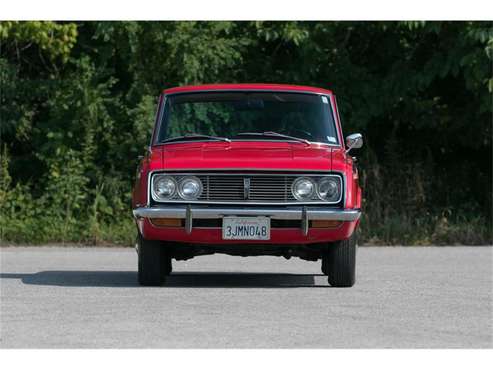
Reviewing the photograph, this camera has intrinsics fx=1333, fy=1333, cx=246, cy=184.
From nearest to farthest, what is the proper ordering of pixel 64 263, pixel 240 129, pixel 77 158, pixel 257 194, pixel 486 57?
pixel 257 194, pixel 240 129, pixel 64 263, pixel 486 57, pixel 77 158

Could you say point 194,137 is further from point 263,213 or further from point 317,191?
point 317,191

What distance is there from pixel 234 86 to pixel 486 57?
7.91m

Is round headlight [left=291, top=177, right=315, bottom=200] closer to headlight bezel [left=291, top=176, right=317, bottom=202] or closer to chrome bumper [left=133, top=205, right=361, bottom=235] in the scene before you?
headlight bezel [left=291, top=176, right=317, bottom=202]

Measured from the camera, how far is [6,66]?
2245 centimetres

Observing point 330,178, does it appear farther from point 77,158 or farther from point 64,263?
point 77,158

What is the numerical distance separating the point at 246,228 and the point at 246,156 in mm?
708

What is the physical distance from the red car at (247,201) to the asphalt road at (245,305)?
1.18 ft

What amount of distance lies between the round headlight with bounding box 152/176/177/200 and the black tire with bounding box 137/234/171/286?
463 millimetres

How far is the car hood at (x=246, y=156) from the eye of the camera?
1208 cm

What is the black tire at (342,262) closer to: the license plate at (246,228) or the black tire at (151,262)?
the license plate at (246,228)

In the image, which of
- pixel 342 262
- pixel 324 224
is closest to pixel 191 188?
pixel 324 224

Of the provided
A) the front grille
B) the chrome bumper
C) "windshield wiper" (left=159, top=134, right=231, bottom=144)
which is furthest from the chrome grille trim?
"windshield wiper" (left=159, top=134, right=231, bottom=144)

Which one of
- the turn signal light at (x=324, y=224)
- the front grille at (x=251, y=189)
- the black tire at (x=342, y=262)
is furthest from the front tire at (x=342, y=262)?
the front grille at (x=251, y=189)

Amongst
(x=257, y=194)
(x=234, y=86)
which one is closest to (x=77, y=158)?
(x=234, y=86)
